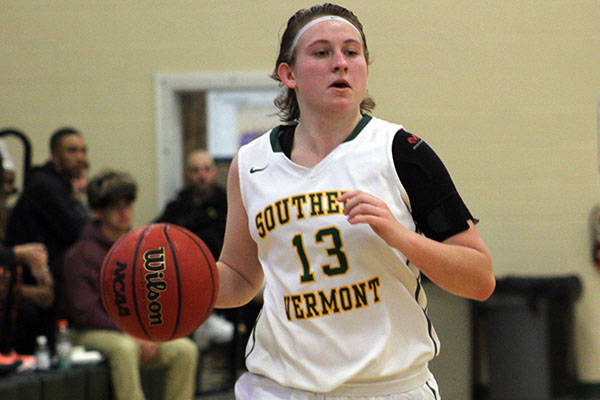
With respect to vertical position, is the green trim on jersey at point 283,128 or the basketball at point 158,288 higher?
the green trim on jersey at point 283,128

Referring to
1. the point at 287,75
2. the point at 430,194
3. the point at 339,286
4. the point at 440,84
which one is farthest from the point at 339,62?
the point at 440,84

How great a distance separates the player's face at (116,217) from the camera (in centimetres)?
488

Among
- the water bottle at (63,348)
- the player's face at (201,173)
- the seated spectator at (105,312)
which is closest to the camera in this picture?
the water bottle at (63,348)

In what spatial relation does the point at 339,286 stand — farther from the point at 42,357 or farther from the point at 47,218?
the point at 47,218

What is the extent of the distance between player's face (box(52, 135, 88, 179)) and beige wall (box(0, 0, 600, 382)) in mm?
1566

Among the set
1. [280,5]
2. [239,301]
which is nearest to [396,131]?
[239,301]

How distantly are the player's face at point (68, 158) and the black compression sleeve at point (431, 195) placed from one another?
151 inches

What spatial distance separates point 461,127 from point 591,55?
45.8 inches

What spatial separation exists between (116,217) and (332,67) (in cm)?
311

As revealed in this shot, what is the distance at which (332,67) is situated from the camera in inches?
78.8

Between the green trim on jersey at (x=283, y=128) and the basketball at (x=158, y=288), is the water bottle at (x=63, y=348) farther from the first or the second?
the green trim on jersey at (x=283, y=128)

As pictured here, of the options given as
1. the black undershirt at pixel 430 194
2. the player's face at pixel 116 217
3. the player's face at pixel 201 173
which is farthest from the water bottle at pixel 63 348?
the black undershirt at pixel 430 194

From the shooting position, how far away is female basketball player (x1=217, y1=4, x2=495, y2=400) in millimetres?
1929

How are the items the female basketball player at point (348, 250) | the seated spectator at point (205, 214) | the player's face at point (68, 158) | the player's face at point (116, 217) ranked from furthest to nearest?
the seated spectator at point (205, 214), the player's face at point (68, 158), the player's face at point (116, 217), the female basketball player at point (348, 250)
